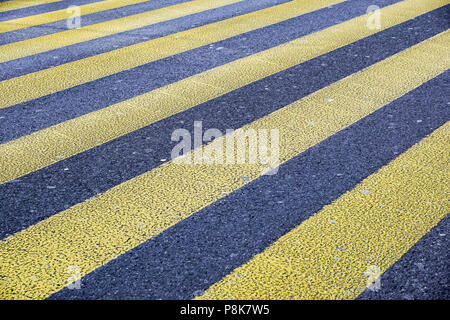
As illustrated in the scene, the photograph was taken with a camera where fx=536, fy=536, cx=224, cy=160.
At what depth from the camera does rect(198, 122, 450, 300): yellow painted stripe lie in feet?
8.19

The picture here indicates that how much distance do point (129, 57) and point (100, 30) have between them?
131 cm

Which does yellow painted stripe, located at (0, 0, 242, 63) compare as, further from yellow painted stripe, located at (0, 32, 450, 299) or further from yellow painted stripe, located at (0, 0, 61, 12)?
yellow painted stripe, located at (0, 32, 450, 299)

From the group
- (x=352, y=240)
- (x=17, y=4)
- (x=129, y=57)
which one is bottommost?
(x=352, y=240)

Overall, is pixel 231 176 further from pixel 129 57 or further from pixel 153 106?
pixel 129 57

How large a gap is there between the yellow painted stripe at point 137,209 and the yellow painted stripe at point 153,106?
693 mm

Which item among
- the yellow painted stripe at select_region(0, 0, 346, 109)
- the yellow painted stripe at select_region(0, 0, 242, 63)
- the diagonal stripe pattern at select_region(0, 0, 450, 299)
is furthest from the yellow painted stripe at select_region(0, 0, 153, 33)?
the yellow painted stripe at select_region(0, 0, 346, 109)

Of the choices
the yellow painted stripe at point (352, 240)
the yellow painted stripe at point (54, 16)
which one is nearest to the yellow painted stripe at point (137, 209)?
the yellow painted stripe at point (352, 240)

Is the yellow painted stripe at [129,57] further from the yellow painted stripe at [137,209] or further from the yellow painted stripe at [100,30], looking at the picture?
the yellow painted stripe at [137,209]

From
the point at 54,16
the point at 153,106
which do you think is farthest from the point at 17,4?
the point at 153,106

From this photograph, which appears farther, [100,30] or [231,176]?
[100,30]

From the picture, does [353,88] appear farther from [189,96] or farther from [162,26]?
[162,26]

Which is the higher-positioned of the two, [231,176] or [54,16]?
[54,16]

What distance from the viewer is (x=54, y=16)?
767 cm

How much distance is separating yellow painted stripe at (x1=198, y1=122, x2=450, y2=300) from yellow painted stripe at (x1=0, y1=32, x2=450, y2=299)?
60 cm
